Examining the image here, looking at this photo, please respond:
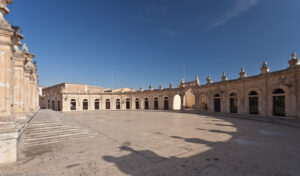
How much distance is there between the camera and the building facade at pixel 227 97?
12.8 meters

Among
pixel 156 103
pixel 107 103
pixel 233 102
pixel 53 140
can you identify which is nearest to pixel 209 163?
pixel 53 140

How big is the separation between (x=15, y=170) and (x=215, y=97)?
72.1 ft

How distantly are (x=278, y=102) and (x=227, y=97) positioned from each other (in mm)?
5598

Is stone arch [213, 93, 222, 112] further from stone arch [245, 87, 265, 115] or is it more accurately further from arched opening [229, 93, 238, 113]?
stone arch [245, 87, 265, 115]

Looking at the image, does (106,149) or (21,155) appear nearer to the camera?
(21,155)

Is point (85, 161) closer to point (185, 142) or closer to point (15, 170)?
point (15, 170)

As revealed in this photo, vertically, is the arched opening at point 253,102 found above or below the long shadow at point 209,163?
above

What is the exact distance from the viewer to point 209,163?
4301mm

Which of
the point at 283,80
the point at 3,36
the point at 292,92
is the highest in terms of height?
the point at 3,36

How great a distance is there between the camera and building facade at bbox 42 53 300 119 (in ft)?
42.0

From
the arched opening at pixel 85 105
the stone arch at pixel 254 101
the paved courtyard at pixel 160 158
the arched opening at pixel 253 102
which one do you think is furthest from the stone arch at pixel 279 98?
the arched opening at pixel 85 105

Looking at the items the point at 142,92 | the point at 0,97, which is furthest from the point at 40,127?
the point at 142,92

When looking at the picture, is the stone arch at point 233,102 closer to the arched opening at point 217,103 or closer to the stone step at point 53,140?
the arched opening at point 217,103

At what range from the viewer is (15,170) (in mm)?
3816
